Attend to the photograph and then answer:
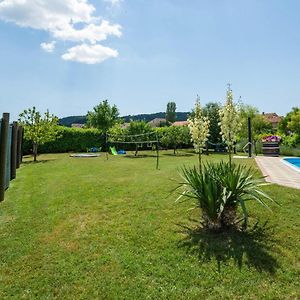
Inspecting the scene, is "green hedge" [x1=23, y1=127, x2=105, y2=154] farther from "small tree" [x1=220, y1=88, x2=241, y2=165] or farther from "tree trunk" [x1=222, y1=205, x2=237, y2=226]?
"tree trunk" [x1=222, y1=205, x2=237, y2=226]

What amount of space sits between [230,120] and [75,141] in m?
27.2

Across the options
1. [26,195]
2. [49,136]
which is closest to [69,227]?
[26,195]

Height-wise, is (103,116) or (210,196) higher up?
(103,116)

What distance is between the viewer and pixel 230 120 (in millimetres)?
6836

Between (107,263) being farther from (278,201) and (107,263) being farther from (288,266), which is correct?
(278,201)

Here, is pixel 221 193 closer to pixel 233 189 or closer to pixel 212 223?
pixel 233 189

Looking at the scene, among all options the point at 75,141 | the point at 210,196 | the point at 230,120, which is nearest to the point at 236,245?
the point at 210,196

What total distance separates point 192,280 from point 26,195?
6730 millimetres

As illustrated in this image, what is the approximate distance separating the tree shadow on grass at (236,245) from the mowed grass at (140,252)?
0.05 ft

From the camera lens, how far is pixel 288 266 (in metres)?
4.99

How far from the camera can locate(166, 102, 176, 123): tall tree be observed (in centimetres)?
10619

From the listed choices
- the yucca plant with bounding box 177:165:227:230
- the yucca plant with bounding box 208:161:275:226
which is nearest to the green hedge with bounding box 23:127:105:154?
the yucca plant with bounding box 177:165:227:230

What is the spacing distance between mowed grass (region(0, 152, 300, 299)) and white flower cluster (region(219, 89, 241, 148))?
70.5 inches

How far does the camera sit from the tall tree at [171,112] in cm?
10619
